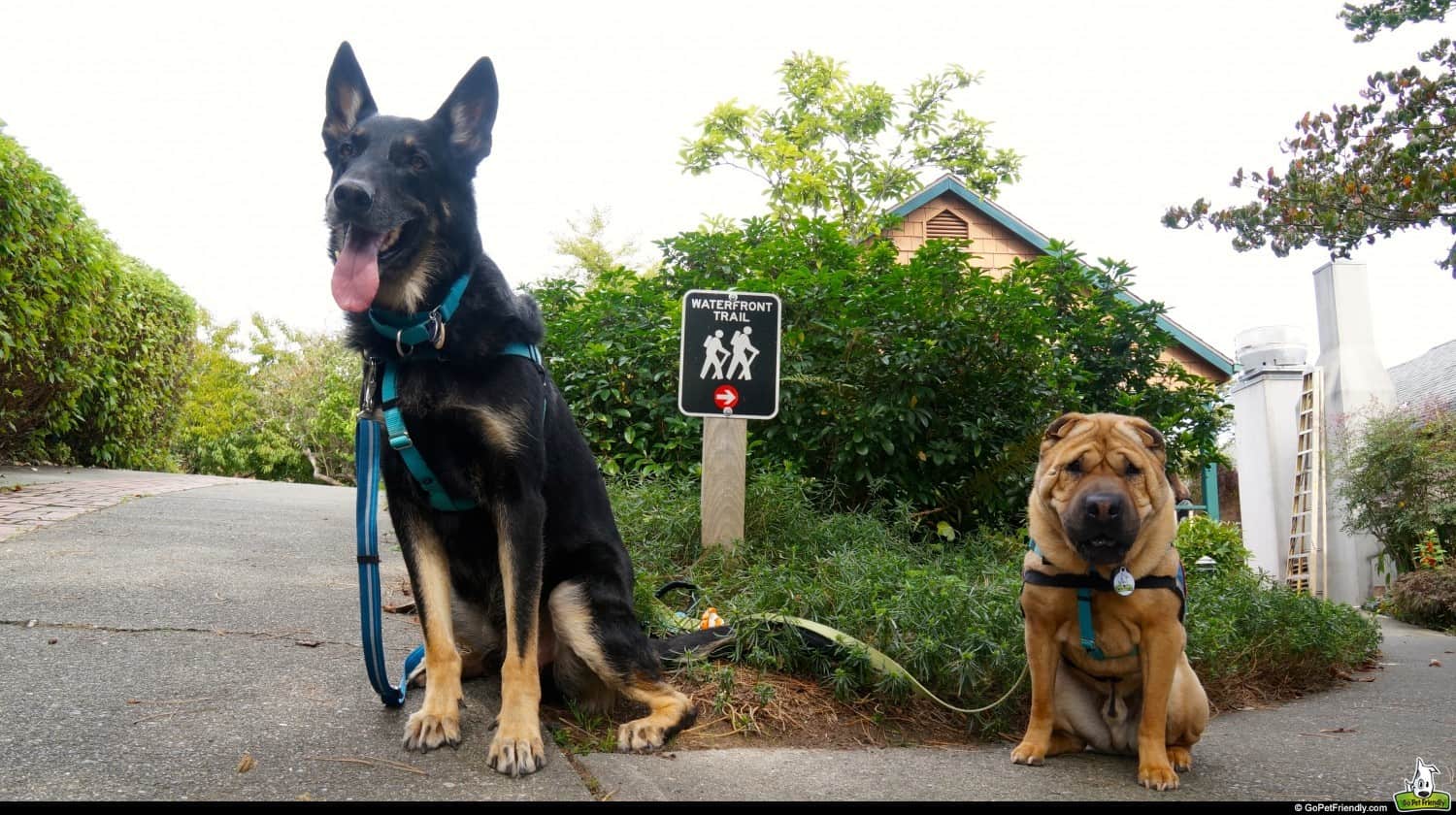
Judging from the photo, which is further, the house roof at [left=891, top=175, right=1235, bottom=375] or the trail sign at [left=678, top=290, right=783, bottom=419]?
the house roof at [left=891, top=175, right=1235, bottom=375]

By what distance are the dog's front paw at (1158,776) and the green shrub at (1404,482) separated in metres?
11.3

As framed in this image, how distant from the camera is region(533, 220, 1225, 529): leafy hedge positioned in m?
6.69

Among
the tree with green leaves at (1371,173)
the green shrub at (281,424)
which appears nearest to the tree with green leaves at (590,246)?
the green shrub at (281,424)

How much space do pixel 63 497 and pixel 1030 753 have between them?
27.8ft

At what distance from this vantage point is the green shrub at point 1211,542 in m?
11.1

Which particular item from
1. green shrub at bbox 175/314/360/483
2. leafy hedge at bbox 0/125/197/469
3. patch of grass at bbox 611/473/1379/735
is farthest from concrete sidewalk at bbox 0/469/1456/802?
green shrub at bbox 175/314/360/483

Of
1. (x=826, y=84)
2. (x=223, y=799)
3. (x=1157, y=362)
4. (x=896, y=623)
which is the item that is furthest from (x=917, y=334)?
(x=826, y=84)

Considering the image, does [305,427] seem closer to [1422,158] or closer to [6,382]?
[6,382]

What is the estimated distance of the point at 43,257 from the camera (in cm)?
905

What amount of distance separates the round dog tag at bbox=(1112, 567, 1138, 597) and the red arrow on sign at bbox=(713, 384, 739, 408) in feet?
9.65

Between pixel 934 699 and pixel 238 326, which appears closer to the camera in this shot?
pixel 934 699

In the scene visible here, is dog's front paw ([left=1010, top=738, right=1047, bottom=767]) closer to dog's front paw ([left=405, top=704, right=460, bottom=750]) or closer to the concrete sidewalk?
the concrete sidewalk

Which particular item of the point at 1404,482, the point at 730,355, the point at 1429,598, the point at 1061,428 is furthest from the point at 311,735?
Answer: the point at 1404,482

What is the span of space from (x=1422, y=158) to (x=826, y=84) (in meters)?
18.3
